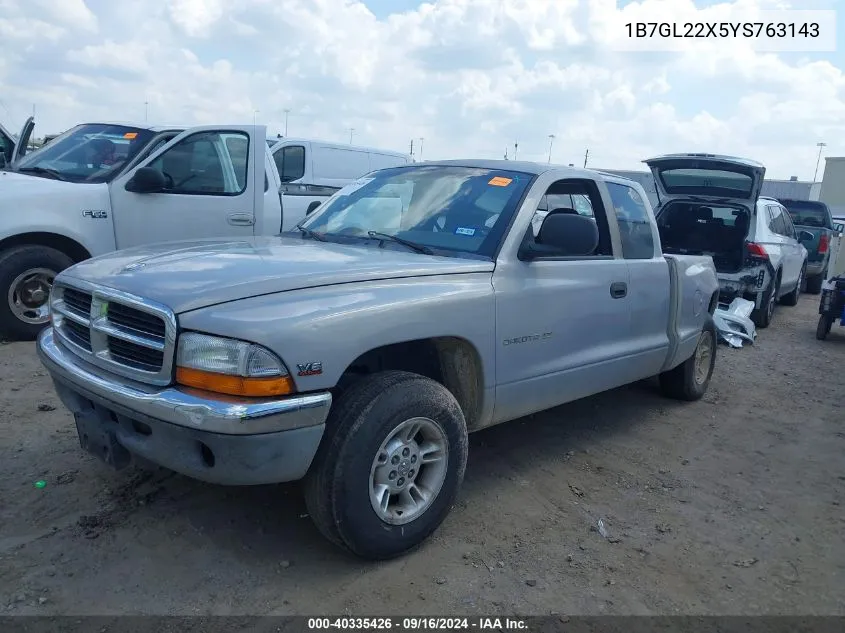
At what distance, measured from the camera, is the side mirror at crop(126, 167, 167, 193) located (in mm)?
6270

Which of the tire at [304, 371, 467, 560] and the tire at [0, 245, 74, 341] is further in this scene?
the tire at [0, 245, 74, 341]

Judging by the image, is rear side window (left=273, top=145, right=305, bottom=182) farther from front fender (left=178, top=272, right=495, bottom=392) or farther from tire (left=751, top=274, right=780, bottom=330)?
front fender (left=178, top=272, right=495, bottom=392)

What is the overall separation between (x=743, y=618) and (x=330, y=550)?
5.92 ft

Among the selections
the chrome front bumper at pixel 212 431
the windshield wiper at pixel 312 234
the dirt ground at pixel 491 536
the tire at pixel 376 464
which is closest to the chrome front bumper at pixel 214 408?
the chrome front bumper at pixel 212 431

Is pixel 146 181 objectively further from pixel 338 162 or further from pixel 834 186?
pixel 834 186

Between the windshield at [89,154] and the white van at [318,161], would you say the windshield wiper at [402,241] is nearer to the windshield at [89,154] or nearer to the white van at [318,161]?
the windshield at [89,154]

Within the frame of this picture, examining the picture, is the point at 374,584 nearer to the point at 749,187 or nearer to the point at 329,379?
the point at 329,379

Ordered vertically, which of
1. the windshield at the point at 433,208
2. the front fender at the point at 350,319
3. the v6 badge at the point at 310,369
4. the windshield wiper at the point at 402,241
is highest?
the windshield at the point at 433,208

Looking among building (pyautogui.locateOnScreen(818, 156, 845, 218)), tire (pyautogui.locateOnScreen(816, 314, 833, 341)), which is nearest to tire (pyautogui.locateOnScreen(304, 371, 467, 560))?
tire (pyautogui.locateOnScreen(816, 314, 833, 341))

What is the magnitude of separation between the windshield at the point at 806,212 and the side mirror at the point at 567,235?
46.1 feet

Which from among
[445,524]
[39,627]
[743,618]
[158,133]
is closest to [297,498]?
[445,524]

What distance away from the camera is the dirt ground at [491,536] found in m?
2.92

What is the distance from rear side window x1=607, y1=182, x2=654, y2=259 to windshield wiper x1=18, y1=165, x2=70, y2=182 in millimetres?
4932

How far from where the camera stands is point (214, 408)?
2.61m
